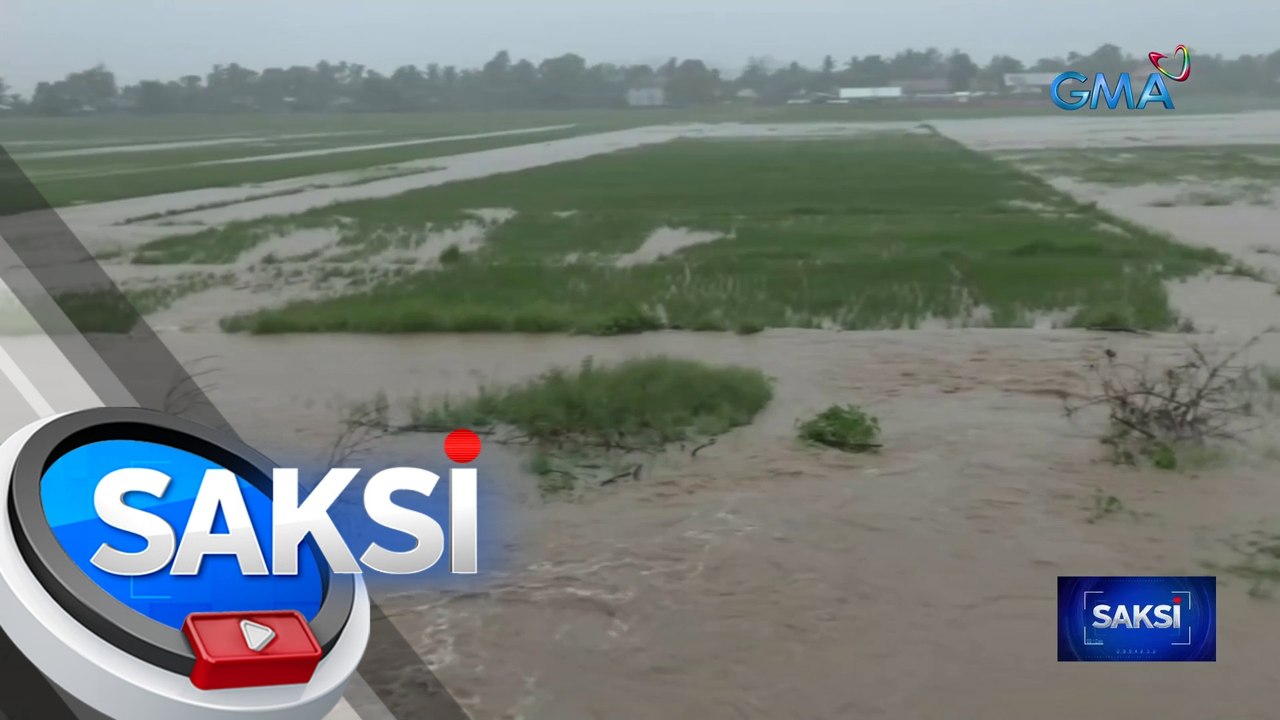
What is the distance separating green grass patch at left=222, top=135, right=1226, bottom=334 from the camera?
6.48 feet

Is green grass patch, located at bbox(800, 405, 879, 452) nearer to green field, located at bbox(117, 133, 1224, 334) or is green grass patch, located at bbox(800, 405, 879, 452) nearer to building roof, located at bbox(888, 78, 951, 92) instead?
green field, located at bbox(117, 133, 1224, 334)

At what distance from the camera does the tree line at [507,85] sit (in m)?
1.68

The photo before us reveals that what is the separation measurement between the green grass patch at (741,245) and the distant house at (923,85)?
0.19 m

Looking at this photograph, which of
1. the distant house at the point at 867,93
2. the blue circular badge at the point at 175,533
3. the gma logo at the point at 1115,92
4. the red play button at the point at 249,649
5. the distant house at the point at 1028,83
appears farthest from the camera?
the distant house at the point at 867,93

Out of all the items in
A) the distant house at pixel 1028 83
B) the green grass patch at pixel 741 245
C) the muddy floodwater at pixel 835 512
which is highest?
the distant house at pixel 1028 83

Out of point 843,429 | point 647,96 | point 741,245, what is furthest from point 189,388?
point 843,429

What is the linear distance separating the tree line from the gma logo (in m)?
0.05

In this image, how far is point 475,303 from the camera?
198 cm

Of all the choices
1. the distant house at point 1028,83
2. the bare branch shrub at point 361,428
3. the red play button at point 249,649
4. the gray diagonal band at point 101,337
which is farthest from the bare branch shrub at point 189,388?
the distant house at point 1028,83

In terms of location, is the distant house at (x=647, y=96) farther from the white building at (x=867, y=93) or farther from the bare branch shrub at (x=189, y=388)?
the bare branch shrub at (x=189, y=388)

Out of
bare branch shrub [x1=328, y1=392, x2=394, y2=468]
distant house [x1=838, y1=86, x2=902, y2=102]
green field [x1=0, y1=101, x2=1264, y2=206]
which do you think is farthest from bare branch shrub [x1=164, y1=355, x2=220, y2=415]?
distant house [x1=838, y1=86, x2=902, y2=102]

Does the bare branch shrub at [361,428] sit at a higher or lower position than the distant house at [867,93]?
lower

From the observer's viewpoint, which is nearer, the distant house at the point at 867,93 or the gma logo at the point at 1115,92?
the gma logo at the point at 1115,92

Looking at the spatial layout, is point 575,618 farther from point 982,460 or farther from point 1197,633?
point 1197,633
